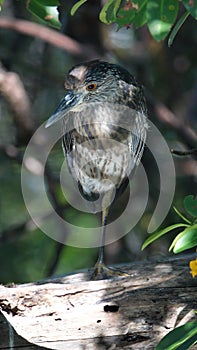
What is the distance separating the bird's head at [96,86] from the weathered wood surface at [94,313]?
3.16 feet

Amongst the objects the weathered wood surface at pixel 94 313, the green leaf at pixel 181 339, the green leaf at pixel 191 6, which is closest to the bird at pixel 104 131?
the weathered wood surface at pixel 94 313

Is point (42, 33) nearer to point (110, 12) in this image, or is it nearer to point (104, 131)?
point (104, 131)

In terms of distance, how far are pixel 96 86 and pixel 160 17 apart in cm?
171

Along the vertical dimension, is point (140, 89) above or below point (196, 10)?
above

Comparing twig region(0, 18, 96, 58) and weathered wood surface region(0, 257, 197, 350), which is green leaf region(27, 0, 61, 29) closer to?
weathered wood surface region(0, 257, 197, 350)

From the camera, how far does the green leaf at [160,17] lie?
7.19 feet

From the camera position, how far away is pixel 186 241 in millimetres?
2471

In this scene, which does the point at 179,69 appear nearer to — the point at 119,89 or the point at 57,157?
the point at 57,157

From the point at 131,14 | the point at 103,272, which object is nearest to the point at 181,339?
the point at 131,14

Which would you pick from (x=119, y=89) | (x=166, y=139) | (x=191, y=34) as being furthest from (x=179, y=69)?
(x=119, y=89)

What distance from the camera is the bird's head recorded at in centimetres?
377

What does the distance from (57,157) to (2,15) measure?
1012 millimetres

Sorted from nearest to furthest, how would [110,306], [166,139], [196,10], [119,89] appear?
[196,10]
[110,306]
[119,89]
[166,139]

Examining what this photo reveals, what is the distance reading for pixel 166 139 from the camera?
4.95m
